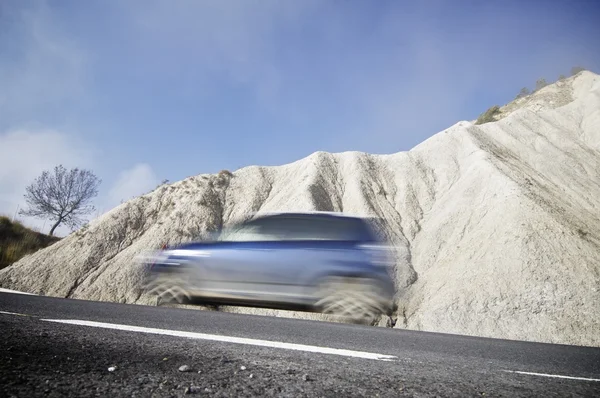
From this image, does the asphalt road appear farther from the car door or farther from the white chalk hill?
the white chalk hill

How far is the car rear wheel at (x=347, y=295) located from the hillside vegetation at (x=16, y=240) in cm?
2531

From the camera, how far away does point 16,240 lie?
2772 centimetres

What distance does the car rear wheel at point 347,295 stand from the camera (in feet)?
24.9

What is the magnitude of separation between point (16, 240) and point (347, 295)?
3045 cm

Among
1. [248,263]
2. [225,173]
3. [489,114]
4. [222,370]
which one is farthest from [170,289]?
[489,114]

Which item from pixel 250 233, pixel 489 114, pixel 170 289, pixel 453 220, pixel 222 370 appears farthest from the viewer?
pixel 489 114

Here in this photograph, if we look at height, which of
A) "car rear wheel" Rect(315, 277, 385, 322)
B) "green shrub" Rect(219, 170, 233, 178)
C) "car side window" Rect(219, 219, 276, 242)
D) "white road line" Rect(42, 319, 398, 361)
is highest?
"green shrub" Rect(219, 170, 233, 178)

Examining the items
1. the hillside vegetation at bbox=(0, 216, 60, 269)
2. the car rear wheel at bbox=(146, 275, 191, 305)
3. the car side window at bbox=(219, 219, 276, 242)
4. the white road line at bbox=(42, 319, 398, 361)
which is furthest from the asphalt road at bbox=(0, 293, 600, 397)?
the hillside vegetation at bbox=(0, 216, 60, 269)

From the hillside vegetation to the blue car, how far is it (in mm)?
22427

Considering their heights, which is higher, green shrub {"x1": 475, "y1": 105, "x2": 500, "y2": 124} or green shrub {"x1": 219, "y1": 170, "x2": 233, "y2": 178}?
green shrub {"x1": 475, "y1": 105, "x2": 500, "y2": 124}

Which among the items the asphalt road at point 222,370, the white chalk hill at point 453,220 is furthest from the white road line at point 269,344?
the white chalk hill at point 453,220

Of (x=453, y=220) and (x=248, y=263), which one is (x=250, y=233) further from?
(x=453, y=220)

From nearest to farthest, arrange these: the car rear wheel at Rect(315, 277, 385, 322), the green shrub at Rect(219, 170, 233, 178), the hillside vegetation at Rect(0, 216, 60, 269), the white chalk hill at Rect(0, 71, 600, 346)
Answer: the car rear wheel at Rect(315, 277, 385, 322)
the white chalk hill at Rect(0, 71, 600, 346)
the hillside vegetation at Rect(0, 216, 60, 269)
the green shrub at Rect(219, 170, 233, 178)

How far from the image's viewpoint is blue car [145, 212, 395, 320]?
7.64m
